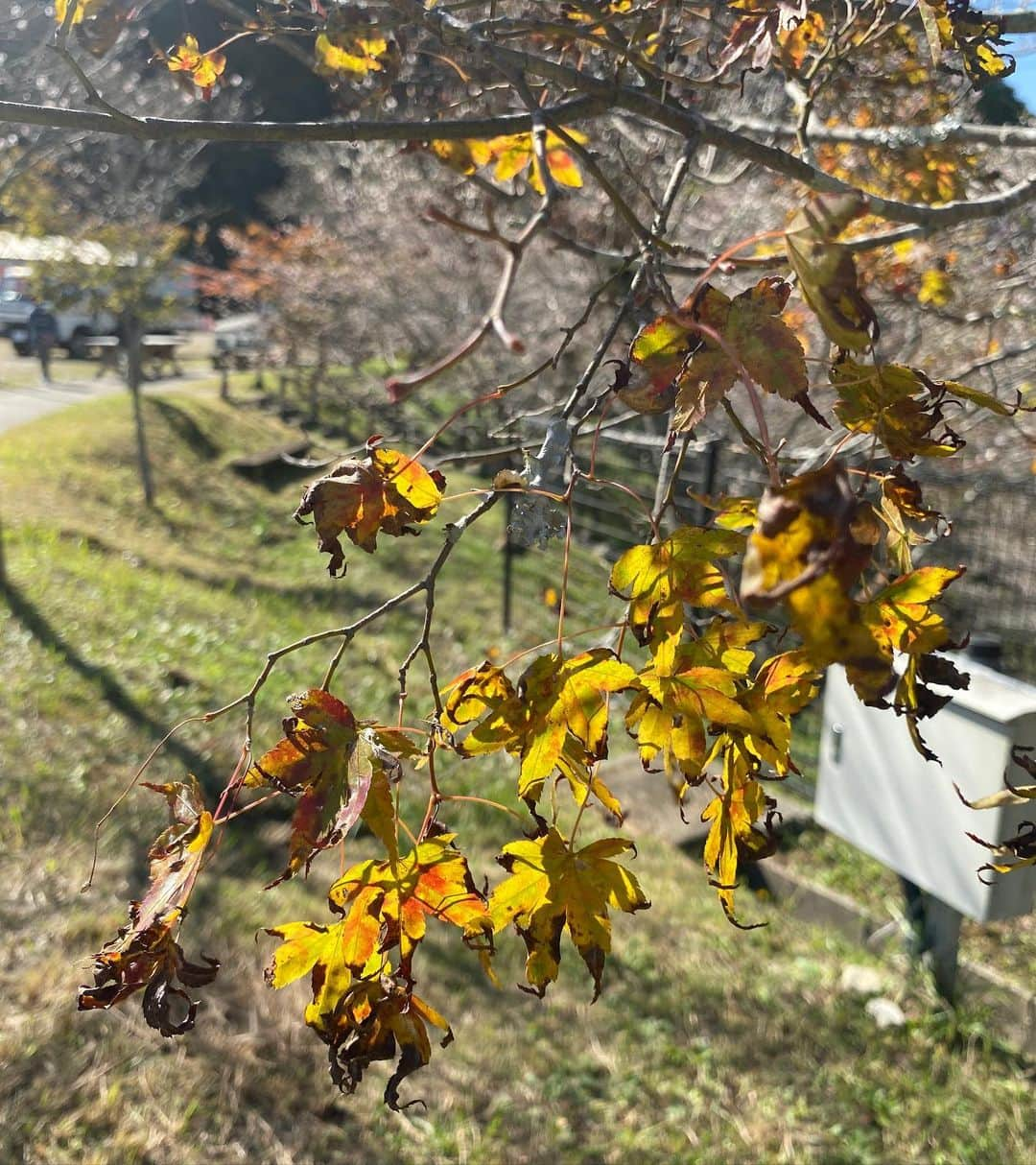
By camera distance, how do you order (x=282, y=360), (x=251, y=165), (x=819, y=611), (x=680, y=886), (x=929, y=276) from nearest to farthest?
(x=819, y=611)
(x=929, y=276)
(x=680, y=886)
(x=282, y=360)
(x=251, y=165)

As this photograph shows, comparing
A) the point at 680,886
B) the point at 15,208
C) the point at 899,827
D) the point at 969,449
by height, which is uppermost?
the point at 15,208

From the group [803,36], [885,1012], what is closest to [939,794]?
[885,1012]

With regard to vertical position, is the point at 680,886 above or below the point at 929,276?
below

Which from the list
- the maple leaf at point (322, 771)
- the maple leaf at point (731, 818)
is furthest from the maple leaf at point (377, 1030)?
the maple leaf at point (731, 818)

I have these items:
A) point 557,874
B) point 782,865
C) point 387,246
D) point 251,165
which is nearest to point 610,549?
point 782,865

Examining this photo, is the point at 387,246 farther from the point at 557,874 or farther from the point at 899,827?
the point at 557,874

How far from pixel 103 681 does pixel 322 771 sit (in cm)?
465

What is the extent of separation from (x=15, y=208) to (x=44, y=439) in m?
2.23

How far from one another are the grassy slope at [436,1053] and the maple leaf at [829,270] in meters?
2.51

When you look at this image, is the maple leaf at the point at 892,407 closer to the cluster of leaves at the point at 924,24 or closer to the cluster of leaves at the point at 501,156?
the cluster of leaves at the point at 924,24

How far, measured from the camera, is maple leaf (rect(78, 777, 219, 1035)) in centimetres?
68

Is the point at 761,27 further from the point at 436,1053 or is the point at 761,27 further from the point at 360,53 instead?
the point at 436,1053

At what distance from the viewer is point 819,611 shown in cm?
41

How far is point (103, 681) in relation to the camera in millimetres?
4895
